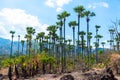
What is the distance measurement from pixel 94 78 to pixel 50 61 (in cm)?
3853

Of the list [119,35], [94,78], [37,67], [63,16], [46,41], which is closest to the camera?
[94,78]

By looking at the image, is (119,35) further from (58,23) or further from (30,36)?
(30,36)

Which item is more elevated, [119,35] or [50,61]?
[119,35]

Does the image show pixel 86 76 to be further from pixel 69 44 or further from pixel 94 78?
pixel 69 44

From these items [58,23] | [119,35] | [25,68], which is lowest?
[25,68]

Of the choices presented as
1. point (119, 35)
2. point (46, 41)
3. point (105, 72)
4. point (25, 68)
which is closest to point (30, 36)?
point (46, 41)

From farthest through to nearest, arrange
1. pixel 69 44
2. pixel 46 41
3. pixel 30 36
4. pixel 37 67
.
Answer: pixel 69 44
pixel 46 41
pixel 30 36
pixel 37 67

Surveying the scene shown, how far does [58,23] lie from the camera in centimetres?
8938

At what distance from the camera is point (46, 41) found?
Result: 11406 centimetres

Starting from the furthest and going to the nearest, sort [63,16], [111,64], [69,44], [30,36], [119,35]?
[69,44], [30,36], [63,16], [119,35], [111,64]

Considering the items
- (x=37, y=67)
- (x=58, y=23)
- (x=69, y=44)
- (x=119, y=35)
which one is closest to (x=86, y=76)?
(x=119, y=35)

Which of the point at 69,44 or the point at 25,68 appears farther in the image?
the point at 69,44

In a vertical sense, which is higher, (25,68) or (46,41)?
(46,41)

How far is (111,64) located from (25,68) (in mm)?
31552
